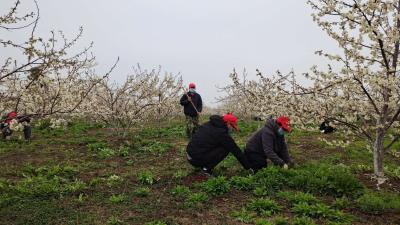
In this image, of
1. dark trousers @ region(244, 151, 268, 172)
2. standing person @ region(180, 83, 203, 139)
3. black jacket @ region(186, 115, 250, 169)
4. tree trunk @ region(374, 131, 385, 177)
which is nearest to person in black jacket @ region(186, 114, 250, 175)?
black jacket @ region(186, 115, 250, 169)

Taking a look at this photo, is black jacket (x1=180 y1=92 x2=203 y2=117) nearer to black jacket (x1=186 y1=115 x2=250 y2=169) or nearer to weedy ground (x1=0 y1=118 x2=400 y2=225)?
weedy ground (x1=0 y1=118 x2=400 y2=225)

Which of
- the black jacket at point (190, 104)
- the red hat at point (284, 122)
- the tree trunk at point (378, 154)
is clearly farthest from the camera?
the black jacket at point (190, 104)

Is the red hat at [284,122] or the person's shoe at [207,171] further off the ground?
the red hat at [284,122]

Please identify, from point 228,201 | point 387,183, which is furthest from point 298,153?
point 228,201

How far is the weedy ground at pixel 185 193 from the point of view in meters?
6.02

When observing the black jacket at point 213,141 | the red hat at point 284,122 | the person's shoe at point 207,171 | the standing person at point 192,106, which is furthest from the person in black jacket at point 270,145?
the standing person at point 192,106

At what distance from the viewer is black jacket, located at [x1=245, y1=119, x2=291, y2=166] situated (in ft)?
25.6

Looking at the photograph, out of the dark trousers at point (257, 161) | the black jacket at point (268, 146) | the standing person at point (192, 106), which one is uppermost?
the standing person at point (192, 106)

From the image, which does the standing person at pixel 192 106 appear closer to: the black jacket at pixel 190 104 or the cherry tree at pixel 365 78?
the black jacket at pixel 190 104

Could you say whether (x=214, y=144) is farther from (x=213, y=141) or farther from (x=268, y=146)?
(x=268, y=146)

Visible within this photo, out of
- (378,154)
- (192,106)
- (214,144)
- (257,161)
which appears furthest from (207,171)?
(192,106)

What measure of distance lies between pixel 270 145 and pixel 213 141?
3.63 ft

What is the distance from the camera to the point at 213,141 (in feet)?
25.5

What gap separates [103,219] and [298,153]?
6473 millimetres
